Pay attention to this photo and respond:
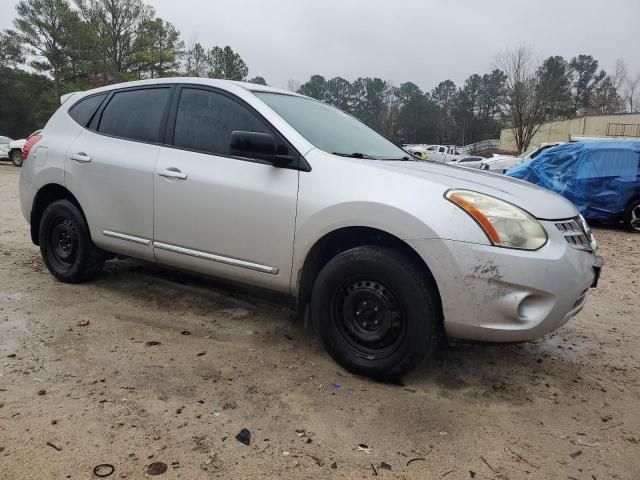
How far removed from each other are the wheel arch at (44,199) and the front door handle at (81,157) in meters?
0.32

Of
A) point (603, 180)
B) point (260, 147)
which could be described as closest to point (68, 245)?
point (260, 147)

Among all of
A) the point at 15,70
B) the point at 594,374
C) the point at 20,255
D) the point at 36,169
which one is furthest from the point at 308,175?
the point at 15,70

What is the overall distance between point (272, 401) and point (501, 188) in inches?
68.9

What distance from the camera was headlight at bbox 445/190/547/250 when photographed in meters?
2.52

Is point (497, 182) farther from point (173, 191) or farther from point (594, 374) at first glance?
point (173, 191)

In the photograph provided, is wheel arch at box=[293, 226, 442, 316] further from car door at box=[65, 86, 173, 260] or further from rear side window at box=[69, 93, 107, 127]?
rear side window at box=[69, 93, 107, 127]

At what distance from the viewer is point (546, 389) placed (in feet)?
9.64

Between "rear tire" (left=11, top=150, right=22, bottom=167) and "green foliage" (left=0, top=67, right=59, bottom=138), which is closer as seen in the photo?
"rear tire" (left=11, top=150, right=22, bottom=167)

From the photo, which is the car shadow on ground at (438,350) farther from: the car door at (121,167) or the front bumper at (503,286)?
the car door at (121,167)

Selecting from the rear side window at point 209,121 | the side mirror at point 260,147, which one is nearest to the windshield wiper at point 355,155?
the side mirror at point 260,147

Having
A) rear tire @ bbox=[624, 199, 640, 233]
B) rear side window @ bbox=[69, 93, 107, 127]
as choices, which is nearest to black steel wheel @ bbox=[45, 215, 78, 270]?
rear side window @ bbox=[69, 93, 107, 127]

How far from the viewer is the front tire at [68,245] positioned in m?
4.16

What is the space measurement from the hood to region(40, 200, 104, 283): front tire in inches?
103

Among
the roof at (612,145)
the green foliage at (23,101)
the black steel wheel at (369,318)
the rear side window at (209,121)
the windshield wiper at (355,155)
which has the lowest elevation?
the black steel wheel at (369,318)
